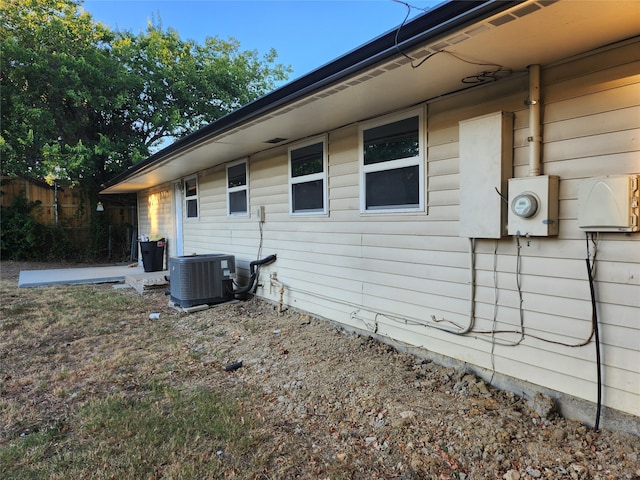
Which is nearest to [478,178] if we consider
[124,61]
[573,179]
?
[573,179]

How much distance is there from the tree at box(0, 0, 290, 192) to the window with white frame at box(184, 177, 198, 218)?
422 cm

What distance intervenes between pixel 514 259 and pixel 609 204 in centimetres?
73

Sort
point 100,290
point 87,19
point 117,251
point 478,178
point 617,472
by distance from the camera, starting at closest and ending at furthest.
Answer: point 617,472 < point 478,178 < point 100,290 < point 87,19 < point 117,251

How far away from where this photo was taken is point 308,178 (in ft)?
16.2

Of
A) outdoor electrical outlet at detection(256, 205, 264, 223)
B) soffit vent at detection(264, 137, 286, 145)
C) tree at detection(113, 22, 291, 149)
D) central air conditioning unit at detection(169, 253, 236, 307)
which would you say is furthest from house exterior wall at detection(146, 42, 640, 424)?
tree at detection(113, 22, 291, 149)

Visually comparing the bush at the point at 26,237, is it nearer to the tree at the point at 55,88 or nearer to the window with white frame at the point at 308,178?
the tree at the point at 55,88

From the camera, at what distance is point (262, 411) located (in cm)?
271

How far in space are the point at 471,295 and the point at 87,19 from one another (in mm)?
14427

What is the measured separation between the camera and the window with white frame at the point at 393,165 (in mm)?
3506

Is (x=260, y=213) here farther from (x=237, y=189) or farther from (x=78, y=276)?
(x=78, y=276)

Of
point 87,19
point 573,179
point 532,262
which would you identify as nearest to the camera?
point 573,179

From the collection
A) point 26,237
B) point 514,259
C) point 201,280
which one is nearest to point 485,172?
point 514,259

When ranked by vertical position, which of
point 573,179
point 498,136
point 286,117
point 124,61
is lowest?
point 573,179

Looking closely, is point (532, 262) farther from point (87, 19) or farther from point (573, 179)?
point (87, 19)
